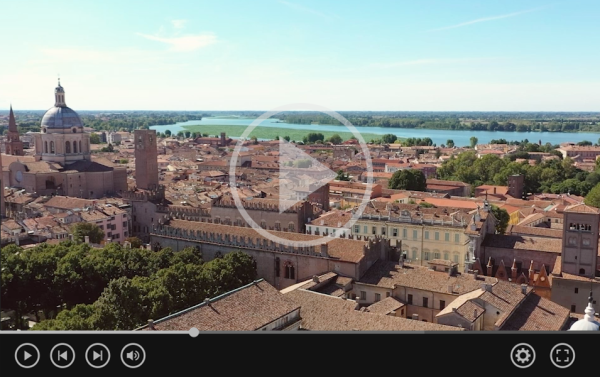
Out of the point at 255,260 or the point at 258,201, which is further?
the point at 258,201

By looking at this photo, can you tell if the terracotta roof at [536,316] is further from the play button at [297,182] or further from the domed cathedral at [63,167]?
the domed cathedral at [63,167]

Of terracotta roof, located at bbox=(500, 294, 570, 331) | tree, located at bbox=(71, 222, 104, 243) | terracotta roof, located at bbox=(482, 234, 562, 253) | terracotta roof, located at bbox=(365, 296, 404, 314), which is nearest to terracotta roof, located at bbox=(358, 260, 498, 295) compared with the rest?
terracotta roof, located at bbox=(365, 296, 404, 314)

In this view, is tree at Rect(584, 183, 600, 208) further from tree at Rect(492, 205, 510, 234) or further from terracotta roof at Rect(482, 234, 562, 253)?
terracotta roof at Rect(482, 234, 562, 253)

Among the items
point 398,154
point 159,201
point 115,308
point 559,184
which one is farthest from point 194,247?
point 398,154
